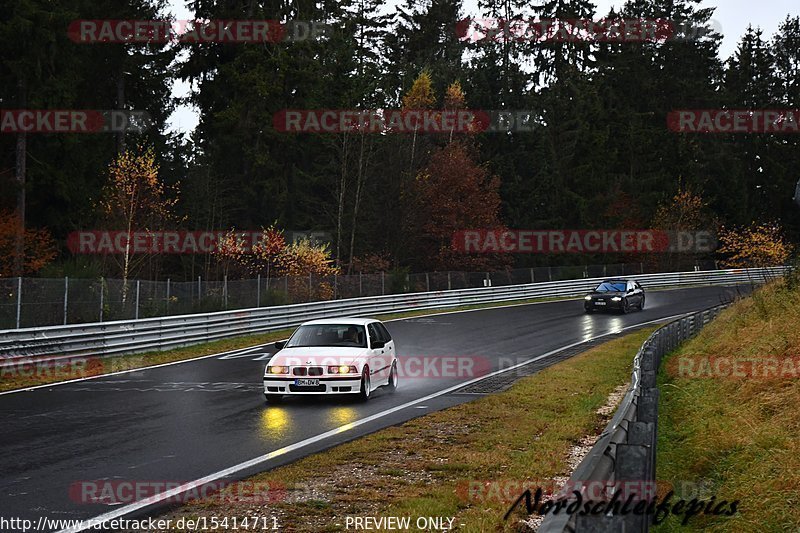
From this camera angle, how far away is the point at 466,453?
33.1ft

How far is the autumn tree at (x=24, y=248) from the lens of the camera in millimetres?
37344

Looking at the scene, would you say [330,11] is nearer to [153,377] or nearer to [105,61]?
[105,61]

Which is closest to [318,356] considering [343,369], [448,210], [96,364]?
[343,369]

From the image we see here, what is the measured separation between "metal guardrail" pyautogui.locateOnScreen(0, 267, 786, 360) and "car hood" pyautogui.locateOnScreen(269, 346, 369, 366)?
709 centimetres

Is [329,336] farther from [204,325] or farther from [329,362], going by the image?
[204,325]

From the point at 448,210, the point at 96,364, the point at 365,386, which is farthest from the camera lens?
the point at 448,210

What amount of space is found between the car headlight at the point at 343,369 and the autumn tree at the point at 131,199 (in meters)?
26.0

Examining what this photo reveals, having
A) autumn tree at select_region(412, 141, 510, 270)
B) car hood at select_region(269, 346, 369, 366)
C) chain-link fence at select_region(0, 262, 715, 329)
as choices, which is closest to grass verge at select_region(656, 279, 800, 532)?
car hood at select_region(269, 346, 369, 366)

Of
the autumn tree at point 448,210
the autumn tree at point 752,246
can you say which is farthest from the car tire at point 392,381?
the autumn tree at point 752,246

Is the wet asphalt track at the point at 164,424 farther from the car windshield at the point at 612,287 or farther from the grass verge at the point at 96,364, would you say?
the car windshield at the point at 612,287

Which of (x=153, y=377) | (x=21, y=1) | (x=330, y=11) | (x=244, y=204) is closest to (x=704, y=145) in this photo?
(x=330, y=11)

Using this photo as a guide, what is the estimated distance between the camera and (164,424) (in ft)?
40.4

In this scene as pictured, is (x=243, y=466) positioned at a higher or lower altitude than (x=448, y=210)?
lower

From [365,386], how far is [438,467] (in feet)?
18.3
